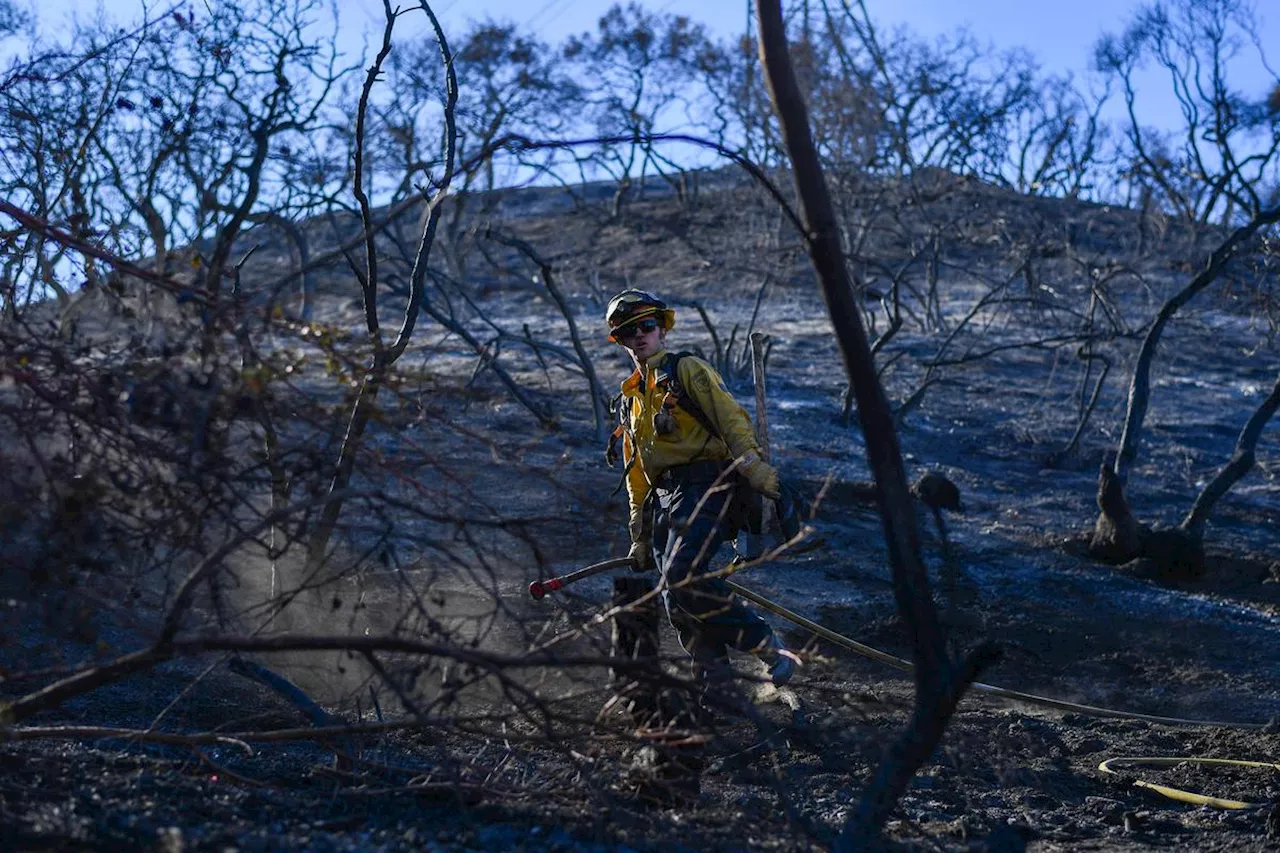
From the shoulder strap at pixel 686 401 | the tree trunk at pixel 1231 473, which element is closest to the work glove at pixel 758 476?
the shoulder strap at pixel 686 401

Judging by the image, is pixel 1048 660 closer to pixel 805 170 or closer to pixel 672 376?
pixel 672 376

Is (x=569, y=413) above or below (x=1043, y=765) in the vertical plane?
above

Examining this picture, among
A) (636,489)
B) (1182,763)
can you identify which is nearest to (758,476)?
(636,489)

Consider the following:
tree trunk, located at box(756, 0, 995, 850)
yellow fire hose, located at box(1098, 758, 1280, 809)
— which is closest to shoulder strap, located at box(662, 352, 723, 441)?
tree trunk, located at box(756, 0, 995, 850)

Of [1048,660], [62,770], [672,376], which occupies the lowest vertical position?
[1048,660]

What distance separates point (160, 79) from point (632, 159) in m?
17.6

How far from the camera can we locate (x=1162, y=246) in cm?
2286

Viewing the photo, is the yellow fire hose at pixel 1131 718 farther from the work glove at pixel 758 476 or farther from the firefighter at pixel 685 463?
the work glove at pixel 758 476

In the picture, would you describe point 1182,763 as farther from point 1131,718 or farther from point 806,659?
point 806,659

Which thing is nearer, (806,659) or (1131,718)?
(806,659)

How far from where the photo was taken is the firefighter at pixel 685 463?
5266 millimetres

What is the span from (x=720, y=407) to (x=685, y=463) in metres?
0.28

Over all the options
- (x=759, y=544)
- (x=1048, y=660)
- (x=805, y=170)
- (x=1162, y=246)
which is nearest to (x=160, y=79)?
(x=759, y=544)

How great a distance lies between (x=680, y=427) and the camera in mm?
5457
